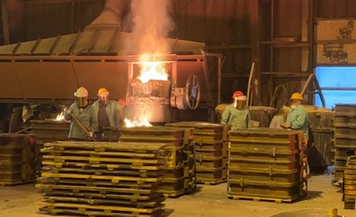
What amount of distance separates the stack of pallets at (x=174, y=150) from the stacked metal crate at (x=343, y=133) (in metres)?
2.85

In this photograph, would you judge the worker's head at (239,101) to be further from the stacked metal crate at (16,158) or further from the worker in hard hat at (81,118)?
the stacked metal crate at (16,158)

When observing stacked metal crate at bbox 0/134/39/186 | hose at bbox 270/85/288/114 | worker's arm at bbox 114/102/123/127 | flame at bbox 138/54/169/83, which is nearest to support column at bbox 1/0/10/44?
flame at bbox 138/54/169/83

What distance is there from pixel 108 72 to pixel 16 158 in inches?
194

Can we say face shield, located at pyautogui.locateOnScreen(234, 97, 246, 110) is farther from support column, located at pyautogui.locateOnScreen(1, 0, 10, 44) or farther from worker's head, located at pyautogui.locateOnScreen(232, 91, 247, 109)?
support column, located at pyautogui.locateOnScreen(1, 0, 10, 44)

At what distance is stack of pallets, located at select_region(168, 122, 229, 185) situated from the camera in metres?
13.0

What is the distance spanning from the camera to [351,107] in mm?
12492

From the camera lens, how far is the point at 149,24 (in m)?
17.4

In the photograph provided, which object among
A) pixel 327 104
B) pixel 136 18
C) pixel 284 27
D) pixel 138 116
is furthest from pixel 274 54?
pixel 138 116

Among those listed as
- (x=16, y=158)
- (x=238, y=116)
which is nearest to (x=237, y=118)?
(x=238, y=116)

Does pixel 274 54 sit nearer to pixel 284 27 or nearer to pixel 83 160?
pixel 284 27

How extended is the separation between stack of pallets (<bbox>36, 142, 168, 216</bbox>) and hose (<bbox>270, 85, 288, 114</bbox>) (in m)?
9.16

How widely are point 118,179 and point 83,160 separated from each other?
0.66 m

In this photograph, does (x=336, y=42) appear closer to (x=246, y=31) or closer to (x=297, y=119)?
(x=246, y=31)

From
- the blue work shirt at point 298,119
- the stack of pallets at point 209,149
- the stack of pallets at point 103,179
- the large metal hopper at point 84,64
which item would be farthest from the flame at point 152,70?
the stack of pallets at point 103,179
